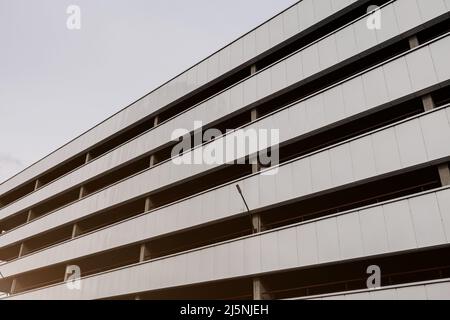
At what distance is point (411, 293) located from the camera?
1377 cm

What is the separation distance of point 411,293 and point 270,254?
583cm

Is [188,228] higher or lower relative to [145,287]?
higher

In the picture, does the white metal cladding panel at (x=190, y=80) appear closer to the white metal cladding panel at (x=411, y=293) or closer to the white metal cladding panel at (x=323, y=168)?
the white metal cladding panel at (x=323, y=168)

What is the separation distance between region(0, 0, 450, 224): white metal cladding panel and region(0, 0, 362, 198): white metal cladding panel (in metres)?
1.90

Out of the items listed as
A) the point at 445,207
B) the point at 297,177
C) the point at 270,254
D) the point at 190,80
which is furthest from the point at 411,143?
the point at 190,80

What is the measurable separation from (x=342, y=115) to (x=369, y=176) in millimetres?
3382

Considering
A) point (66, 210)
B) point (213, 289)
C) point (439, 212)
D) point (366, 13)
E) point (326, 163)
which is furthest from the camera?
point (66, 210)

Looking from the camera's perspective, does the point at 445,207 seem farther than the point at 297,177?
No

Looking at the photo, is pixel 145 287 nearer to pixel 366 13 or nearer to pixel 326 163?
pixel 326 163

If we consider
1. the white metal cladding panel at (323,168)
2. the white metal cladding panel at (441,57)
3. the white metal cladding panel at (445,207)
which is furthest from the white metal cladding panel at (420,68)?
the white metal cladding panel at (445,207)

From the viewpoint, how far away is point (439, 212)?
14.0 metres

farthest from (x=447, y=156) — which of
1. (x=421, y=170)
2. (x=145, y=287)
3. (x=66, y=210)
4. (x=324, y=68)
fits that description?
(x=66, y=210)

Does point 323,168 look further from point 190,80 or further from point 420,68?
point 190,80

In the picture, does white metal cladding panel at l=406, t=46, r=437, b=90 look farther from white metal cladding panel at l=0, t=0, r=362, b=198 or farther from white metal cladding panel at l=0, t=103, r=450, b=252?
white metal cladding panel at l=0, t=0, r=362, b=198
